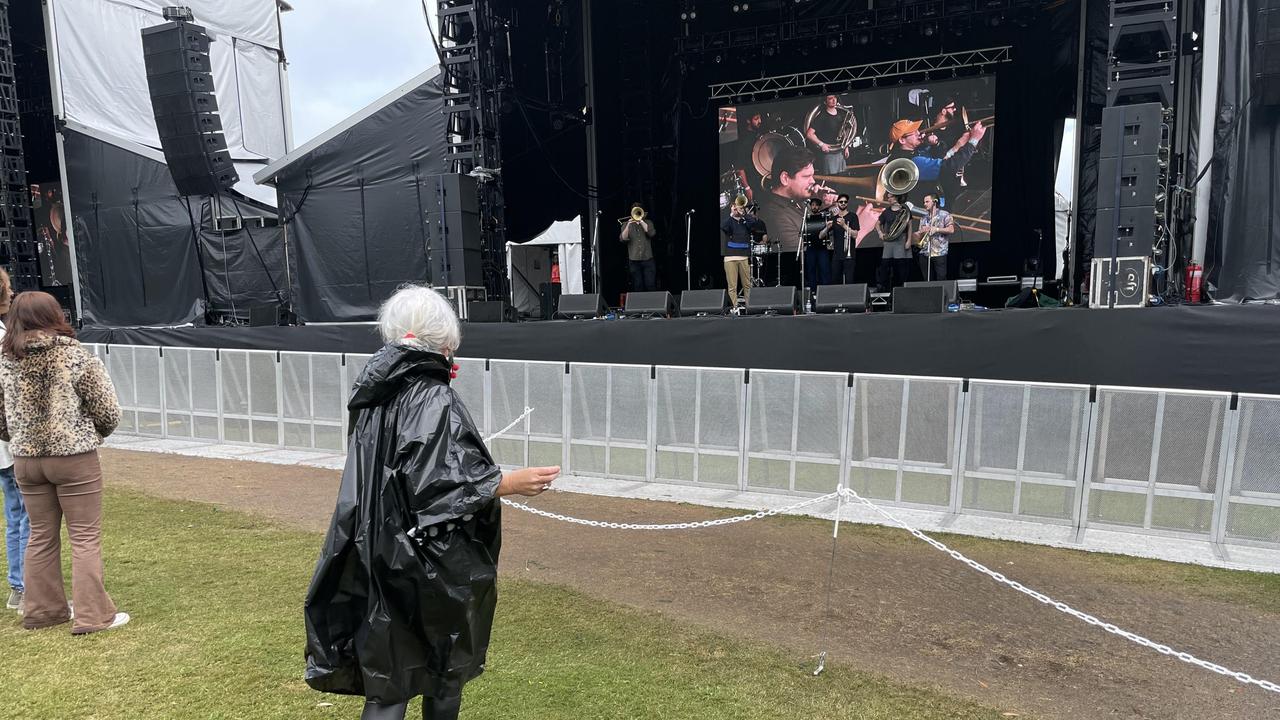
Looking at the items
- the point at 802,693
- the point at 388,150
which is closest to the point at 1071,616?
the point at 802,693

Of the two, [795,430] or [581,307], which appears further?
[581,307]

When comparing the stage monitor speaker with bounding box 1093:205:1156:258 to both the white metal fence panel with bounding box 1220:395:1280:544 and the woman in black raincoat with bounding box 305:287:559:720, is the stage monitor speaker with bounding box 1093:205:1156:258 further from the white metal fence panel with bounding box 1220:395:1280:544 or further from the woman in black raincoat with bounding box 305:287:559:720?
the woman in black raincoat with bounding box 305:287:559:720

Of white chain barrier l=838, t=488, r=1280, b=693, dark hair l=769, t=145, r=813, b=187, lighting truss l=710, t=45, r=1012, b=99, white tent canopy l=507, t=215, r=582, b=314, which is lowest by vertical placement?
white chain barrier l=838, t=488, r=1280, b=693

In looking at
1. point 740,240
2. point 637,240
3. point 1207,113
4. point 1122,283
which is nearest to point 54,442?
point 1122,283

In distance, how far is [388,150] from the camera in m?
13.8

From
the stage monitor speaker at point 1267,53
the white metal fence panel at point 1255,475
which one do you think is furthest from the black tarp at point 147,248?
the stage monitor speaker at point 1267,53

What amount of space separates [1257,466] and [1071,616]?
2.49 metres

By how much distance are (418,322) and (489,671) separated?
2.28m

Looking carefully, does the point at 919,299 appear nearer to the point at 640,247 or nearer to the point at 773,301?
the point at 773,301

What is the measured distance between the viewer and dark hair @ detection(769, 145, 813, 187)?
→ 1477 cm

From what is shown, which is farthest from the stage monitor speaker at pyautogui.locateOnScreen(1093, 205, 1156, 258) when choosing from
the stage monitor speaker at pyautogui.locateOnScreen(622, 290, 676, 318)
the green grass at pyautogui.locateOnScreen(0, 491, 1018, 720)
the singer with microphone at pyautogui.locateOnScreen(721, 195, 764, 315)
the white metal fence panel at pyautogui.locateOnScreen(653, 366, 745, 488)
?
the green grass at pyautogui.locateOnScreen(0, 491, 1018, 720)

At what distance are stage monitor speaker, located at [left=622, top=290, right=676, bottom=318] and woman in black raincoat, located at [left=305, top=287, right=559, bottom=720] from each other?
28.4 ft

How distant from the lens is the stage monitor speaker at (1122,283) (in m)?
7.82

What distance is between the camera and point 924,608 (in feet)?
15.5
